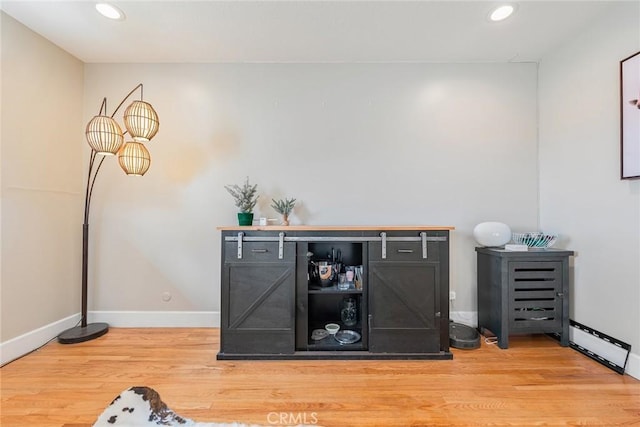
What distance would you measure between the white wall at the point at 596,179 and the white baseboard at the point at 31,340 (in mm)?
4179

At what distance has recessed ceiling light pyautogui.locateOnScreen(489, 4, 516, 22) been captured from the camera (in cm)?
187

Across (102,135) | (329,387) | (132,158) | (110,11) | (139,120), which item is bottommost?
(329,387)

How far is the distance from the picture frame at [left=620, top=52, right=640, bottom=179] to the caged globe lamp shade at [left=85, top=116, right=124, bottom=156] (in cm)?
351

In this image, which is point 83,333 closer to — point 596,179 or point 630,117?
point 596,179

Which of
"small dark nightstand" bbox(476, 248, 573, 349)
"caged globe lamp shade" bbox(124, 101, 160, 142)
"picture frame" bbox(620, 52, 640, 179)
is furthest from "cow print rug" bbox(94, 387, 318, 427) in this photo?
"picture frame" bbox(620, 52, 640, 179)

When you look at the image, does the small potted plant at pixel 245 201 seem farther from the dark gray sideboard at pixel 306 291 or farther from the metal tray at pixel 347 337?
the metal tray at pixel 347 337

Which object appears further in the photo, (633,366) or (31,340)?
(31,340)

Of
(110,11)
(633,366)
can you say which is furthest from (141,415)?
(633,366)

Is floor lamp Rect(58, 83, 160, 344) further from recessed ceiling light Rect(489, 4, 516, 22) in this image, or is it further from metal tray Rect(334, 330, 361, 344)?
recessed ceiling light Rect(489, 4, 516, 22)

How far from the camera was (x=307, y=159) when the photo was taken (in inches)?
101

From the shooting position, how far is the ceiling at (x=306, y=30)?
6.15 feet

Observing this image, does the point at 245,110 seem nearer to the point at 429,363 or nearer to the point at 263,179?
the point at 263,179

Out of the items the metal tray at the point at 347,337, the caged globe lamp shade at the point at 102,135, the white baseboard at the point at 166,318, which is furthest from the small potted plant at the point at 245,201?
the metal tray at the point at 347,337

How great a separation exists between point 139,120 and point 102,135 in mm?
275
